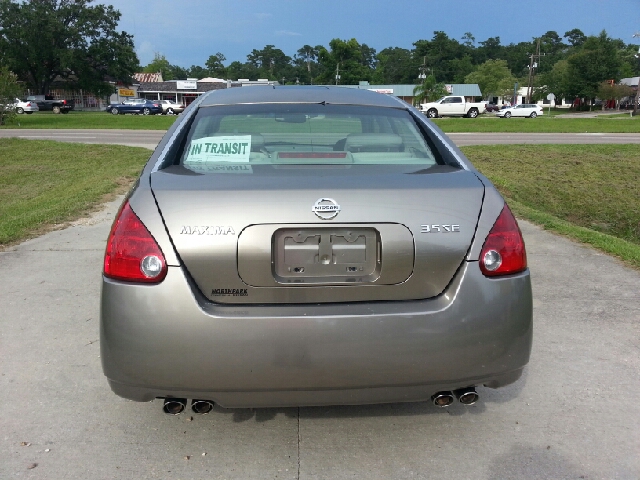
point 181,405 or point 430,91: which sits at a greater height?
point 430,91

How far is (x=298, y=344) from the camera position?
231 cm

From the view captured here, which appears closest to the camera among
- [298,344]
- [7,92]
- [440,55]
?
[298,344]

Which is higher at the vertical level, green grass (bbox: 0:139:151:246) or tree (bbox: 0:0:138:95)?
tree (bbox: 0:0:138:95)

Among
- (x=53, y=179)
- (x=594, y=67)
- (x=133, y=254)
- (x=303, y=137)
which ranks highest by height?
(x=594, y=67)

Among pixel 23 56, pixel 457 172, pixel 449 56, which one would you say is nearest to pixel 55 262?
pixel 457 172

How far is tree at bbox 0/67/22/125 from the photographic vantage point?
26.9 meters

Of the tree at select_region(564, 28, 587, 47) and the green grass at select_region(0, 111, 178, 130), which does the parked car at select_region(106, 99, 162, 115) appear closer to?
the green grass at select_region(0, 111, 178, 130)

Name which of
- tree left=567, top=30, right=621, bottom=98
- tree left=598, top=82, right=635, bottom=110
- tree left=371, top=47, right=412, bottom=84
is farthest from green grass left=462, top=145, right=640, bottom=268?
tree left=371, top=47, right=412, bottom=84

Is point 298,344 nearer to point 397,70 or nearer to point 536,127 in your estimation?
point 536,127

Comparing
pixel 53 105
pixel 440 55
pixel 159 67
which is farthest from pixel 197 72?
pixel 53 105

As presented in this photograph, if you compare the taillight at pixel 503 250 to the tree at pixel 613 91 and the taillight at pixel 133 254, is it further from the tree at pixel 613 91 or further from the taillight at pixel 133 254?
the tree at pixel 613 91

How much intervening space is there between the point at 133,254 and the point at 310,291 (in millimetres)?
733

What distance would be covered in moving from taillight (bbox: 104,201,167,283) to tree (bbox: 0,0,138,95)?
73239 millimetres

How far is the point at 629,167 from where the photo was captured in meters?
14.5
